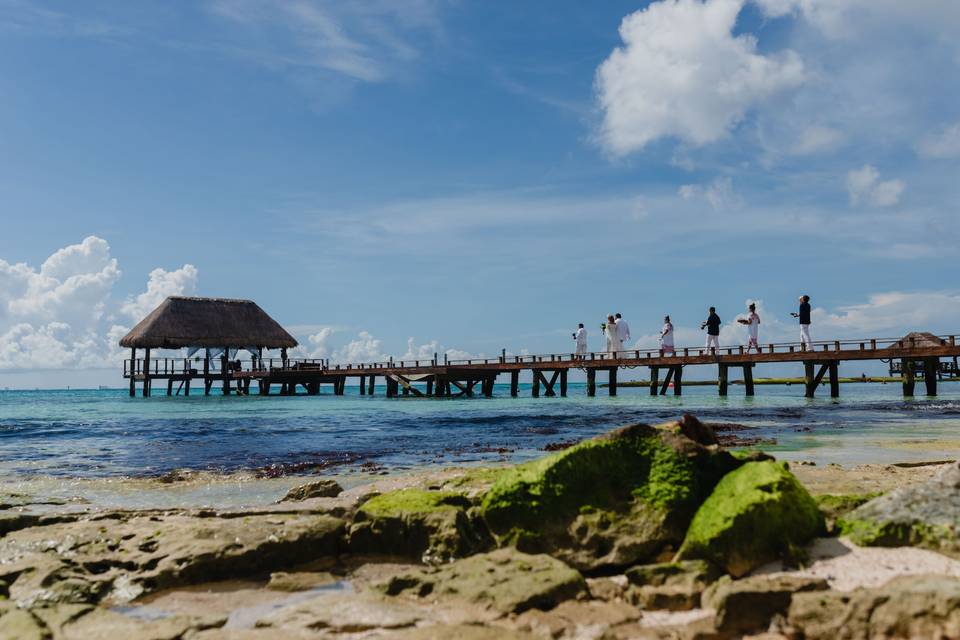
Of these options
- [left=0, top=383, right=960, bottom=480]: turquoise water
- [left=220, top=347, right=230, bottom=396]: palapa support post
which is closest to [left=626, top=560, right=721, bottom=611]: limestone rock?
[left=0, top=383, right=960, bottom=480]: turquoise water

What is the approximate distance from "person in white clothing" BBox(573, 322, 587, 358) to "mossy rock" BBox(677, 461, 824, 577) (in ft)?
102

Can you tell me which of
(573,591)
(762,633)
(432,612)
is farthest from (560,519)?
(762,633)

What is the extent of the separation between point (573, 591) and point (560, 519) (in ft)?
3.14

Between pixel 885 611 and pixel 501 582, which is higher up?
pixel 885 611

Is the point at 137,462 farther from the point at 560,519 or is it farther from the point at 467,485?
the point at 560,519

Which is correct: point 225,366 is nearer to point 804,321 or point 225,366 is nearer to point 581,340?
point 581,340

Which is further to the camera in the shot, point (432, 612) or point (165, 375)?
point (165, 375)

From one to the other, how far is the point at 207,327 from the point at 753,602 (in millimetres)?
52304

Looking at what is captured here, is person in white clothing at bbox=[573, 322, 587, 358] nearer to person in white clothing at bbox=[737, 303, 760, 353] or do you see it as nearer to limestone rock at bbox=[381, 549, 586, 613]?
person in white clothing at bbox=[737, 303, 760, 353]

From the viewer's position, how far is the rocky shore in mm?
3773

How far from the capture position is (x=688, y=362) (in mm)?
32906

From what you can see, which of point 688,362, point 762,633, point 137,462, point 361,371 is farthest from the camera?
point 361,371

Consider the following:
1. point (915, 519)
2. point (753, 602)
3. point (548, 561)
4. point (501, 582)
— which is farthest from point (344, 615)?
point (915, 519)

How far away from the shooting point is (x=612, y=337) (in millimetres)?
34062
